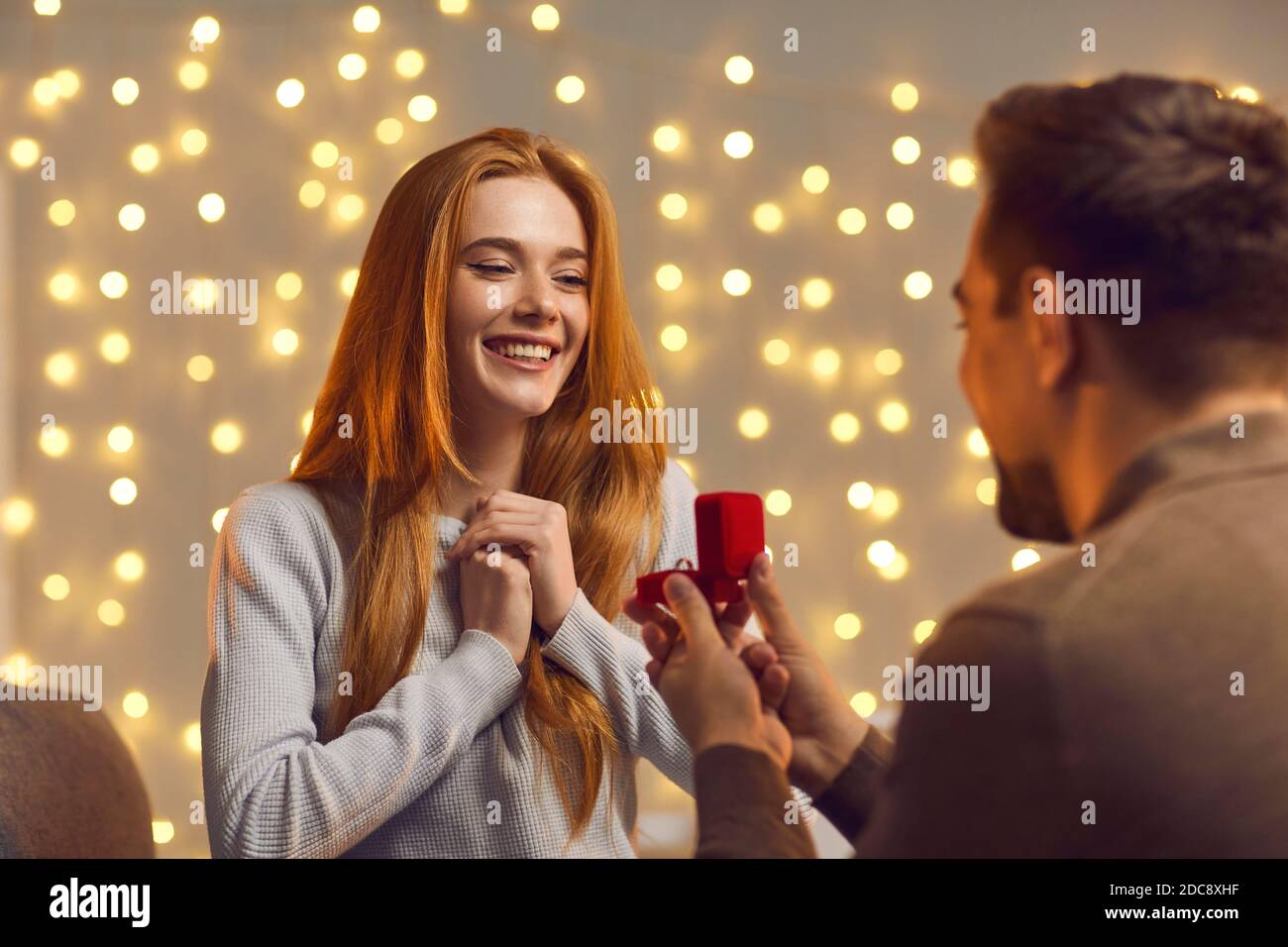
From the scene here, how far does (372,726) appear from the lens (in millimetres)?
836

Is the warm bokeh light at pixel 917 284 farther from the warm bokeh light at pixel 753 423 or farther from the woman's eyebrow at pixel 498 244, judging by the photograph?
the woman's eyebrow at pixel 498 244

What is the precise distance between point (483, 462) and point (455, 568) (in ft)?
0.31

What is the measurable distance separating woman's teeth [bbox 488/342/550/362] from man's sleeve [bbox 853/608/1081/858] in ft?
1.45

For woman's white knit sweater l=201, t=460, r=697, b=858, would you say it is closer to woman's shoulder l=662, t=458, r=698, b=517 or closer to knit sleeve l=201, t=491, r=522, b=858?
knit sleeve l=201, t=491, r=522, b=858

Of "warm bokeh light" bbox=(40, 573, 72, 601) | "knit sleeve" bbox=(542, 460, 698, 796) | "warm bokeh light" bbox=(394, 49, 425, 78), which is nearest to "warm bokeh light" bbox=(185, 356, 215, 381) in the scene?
"warm bokeh light" bbox=(40, 573, 72, 601)

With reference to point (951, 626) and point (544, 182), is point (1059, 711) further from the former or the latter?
point (544, 182)

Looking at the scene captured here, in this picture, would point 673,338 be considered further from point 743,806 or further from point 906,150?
point 743,806

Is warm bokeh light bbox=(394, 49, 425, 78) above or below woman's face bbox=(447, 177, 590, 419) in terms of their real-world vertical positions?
above

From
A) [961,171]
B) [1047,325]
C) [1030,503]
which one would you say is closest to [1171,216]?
[1047,325]

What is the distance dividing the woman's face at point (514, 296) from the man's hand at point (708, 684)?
237 millimetres

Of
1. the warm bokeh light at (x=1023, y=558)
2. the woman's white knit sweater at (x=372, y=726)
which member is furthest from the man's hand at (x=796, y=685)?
the warm bokeh light at (x=1023, y=558)

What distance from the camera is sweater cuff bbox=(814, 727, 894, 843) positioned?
0.81 meters

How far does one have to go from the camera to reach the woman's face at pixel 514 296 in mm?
910
